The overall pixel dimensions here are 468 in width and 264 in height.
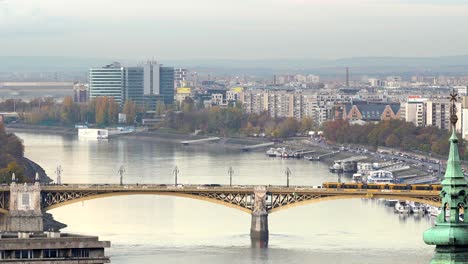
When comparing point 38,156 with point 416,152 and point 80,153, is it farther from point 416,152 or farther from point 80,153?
point 416,152

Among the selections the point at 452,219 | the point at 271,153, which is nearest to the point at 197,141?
the point at 271,153

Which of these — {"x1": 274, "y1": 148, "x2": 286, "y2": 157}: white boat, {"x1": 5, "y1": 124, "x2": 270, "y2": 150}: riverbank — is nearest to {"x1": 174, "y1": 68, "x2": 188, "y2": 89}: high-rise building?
{"x1": 5, "y1": 124, "x2": 270, "y2": 150}: riverbank

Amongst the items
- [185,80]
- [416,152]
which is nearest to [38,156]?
[416,152]

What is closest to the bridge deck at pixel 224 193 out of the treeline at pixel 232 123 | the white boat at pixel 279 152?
the white boat at pixel 279 152

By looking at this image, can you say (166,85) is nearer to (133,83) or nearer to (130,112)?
(133,83)

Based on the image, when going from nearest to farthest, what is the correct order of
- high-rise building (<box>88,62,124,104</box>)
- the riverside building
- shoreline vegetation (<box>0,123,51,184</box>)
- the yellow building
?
1. the riverside building
2. shoreline vegetation (<box>0,123,51,184</box>)
3. high-rise building (<box>88,62,124,104</box>)
4. the yellow building

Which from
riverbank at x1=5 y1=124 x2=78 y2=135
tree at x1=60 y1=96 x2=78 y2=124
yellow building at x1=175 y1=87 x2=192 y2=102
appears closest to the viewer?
riverbank at x1=5 y1=124 x2=78 y2=135

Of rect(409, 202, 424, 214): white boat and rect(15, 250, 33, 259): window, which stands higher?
rect(15, 250, 33, 259): window

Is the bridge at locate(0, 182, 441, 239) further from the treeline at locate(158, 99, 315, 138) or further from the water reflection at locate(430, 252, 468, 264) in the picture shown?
the treeline at locate(158, 99, 315, 138)
